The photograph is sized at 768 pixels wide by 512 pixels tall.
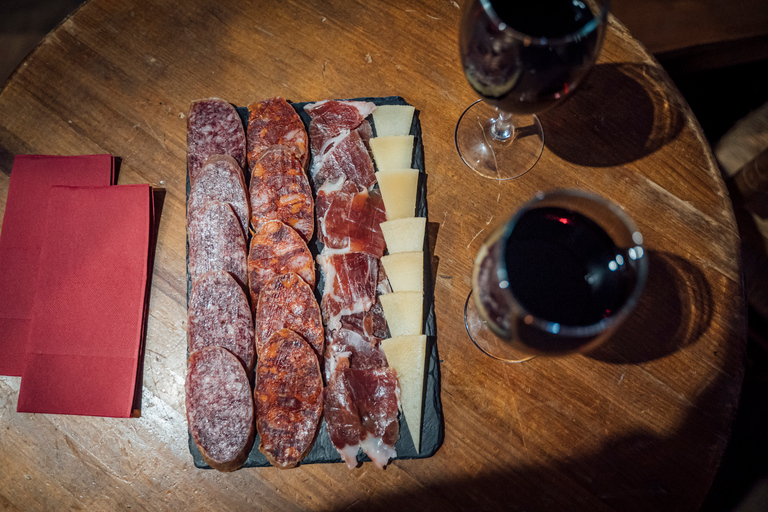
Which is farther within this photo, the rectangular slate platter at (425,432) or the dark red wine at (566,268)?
the rectangular slate platter at (425,432)

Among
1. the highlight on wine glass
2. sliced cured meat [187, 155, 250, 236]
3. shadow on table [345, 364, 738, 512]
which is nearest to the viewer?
the highlight on wine glass

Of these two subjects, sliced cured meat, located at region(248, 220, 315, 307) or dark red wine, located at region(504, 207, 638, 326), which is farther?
sliced cured meat, located at region(248, 220, 315, 307)

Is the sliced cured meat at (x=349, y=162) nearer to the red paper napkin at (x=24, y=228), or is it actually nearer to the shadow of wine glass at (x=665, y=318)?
the red paper napkin at (x=24, y=228)

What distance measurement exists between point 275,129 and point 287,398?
23.3 inches

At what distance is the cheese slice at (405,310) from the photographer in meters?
0.94

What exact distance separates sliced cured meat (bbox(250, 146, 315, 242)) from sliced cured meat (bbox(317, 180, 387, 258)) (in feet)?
0.11

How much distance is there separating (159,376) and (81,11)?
0.91 metres

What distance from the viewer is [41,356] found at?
0.96 metres

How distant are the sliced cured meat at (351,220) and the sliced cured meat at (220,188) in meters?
0.17

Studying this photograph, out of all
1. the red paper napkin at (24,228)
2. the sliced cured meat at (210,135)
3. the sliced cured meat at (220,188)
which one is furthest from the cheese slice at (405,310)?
the red paper napkin at (24,228)

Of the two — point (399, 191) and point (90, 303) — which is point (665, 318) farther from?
point (90, 303)

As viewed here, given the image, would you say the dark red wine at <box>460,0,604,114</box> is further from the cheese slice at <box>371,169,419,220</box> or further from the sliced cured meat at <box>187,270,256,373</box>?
the sliced cured meat at <box>187,270,256,373</box>

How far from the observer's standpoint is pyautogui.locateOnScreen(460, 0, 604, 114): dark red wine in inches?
25.2

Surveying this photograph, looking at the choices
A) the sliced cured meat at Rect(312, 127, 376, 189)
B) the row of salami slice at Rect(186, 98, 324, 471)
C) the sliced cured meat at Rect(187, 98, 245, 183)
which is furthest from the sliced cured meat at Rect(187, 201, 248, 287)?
the sliced cured meat at Rect(312, 127, 376, 189)
